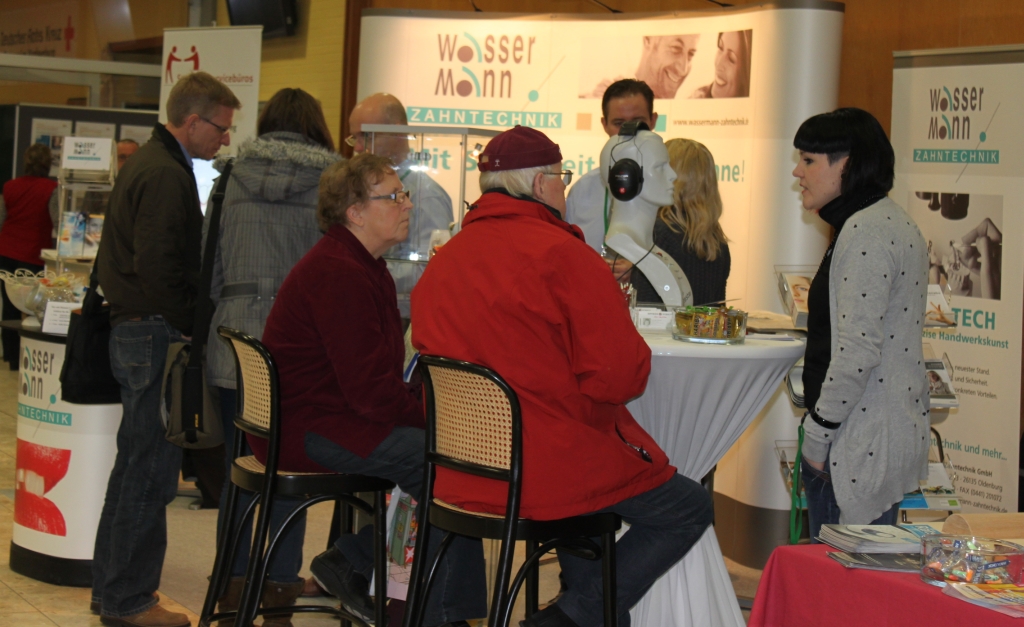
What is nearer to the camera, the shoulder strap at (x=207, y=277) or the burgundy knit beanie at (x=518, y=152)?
the burgundy knit beanie at (x=518, y=152)

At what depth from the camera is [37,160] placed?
27.7 feet

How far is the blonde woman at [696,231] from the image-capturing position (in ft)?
11.3

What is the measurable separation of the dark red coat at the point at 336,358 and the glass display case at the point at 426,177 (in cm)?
107

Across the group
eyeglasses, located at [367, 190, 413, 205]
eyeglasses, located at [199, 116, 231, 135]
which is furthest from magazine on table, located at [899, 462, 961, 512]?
eyeglasses, located at [199, 116, 231, 135]

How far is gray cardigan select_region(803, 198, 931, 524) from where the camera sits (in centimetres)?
237

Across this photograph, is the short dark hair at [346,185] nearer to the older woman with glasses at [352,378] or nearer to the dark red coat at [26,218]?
the older woman with glasses at [352,378]

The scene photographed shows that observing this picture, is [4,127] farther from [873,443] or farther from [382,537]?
[873,443]

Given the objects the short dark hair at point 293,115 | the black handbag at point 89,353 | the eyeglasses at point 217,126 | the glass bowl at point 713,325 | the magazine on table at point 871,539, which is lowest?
the magazine on table at point 871,539

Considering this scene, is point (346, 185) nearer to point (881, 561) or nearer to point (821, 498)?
point (821, 498)

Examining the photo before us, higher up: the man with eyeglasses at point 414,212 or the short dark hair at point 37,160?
the short dark hair at point 37,160

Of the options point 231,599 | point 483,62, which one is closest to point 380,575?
point 231,599

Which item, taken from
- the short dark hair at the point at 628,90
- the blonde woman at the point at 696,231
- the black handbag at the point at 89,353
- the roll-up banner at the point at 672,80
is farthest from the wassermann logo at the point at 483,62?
the black handbag at the point at 89,353

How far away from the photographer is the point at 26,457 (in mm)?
3582

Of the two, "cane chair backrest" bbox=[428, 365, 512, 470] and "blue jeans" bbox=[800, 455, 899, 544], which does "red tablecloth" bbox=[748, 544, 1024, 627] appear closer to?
"cane chair backrest" bbox=[428, 365, 512, 470]
